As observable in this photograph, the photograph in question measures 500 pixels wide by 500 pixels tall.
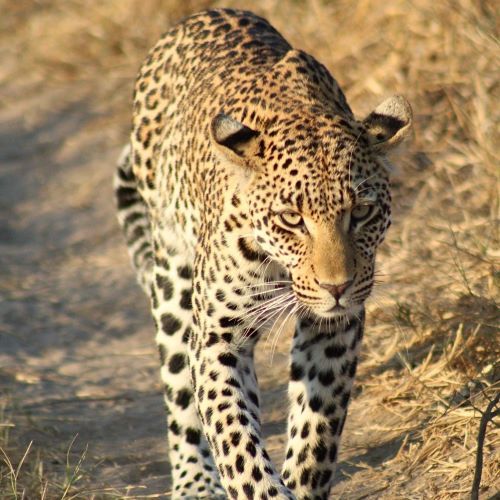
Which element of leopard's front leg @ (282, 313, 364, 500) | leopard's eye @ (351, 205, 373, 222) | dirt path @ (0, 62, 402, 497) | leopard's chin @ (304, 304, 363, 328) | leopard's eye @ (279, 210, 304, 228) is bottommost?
dirt path @ (0, 62, 402, 497)

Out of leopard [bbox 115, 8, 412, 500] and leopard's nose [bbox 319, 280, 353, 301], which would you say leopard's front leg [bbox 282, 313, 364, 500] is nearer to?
leopard [bbox 115, 8, 412, 500]

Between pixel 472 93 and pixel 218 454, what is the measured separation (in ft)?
16.2

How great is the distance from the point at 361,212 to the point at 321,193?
0.68 feet

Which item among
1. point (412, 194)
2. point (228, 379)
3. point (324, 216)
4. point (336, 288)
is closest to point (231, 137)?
point (324, 216)

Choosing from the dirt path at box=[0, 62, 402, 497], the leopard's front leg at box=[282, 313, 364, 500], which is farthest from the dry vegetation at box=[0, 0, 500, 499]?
the leopard's front leg at box=[282, 313, 364, 500]

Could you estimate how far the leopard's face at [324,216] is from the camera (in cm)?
523

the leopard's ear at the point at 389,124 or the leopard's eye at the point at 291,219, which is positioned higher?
the leopard's ear at the point at 389,124

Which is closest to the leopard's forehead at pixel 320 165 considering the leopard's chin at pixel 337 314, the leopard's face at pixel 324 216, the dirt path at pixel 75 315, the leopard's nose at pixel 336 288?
the leopard's face at pixel 324 216

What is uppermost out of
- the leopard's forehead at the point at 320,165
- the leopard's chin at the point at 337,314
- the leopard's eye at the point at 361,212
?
the leopard's forehead at the point at 320,165

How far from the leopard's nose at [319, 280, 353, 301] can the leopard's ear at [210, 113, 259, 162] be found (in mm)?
737

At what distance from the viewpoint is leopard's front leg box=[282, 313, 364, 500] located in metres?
5.90

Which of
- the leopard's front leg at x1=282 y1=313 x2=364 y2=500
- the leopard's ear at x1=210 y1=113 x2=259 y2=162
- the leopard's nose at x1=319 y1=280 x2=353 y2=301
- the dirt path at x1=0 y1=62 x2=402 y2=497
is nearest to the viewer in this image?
the leopard's nose at x1=319 y1=280 x2=353 y2=301

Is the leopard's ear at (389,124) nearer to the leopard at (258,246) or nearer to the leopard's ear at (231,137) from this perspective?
the leopard at (258,246)

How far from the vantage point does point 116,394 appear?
823 cm
